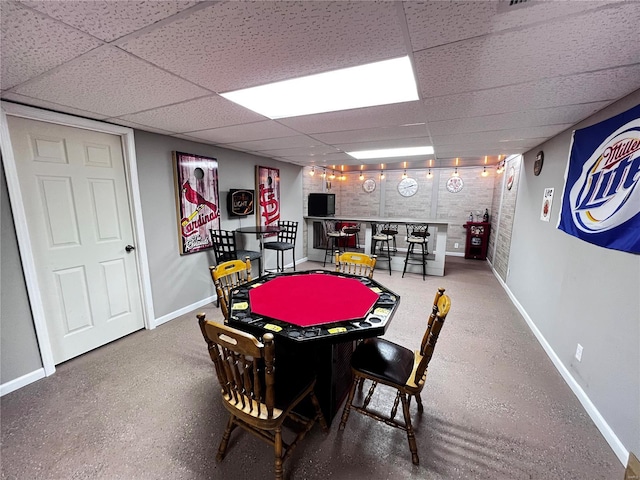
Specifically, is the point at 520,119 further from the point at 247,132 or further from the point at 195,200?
the point at 195,200

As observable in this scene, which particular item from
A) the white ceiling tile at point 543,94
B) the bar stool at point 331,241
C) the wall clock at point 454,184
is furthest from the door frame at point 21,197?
the wall clock at point 454,184

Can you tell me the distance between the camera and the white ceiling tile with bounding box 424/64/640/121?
1.43 m

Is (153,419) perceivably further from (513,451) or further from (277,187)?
(277,187)

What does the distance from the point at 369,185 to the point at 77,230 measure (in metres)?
6.48

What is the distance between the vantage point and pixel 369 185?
745cm

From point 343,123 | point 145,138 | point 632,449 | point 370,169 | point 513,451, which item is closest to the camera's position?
point 632,449

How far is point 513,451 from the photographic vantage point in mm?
1508

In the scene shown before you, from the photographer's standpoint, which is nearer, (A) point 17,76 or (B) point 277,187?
(A) point 17,76

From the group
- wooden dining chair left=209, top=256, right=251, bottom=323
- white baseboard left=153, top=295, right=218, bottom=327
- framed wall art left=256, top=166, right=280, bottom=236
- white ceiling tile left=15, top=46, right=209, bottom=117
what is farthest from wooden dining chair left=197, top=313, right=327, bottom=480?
framed wall art left=256, top=166, right=280, bottom=236

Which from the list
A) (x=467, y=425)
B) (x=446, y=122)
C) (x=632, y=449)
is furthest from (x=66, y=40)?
(x=632, y=449)

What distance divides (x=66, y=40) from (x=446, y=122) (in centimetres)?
258

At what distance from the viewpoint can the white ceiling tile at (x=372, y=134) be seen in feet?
8.50

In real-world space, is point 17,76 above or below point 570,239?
above

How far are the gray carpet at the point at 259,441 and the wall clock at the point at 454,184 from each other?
15.8ft
